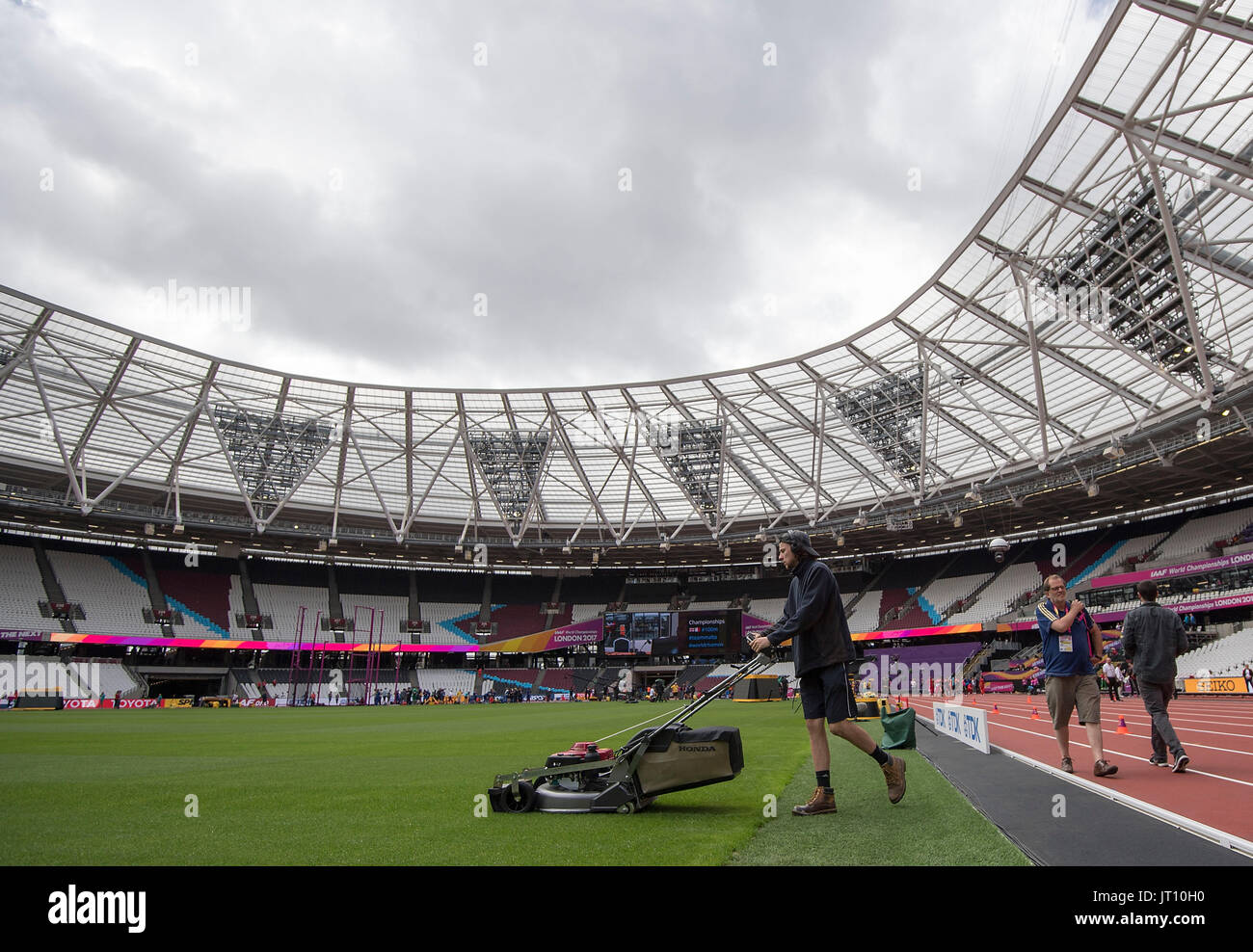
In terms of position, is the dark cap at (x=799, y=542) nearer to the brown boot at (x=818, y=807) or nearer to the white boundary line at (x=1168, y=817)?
the brown boot at (x=818, y=807)

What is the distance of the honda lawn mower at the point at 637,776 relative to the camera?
4.93 m

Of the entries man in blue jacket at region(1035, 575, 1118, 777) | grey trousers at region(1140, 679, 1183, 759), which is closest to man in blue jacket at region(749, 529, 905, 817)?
man in blue jacket at region(1035, 575, 1118, 777)

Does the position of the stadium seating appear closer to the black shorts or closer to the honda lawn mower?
the black shorts

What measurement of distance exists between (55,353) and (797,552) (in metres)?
38.3

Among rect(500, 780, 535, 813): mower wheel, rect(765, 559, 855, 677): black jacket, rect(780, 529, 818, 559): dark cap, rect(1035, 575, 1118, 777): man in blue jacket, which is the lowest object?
rect(500, 780, 535, 813): mower wheel

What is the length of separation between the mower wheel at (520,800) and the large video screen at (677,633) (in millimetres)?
45689

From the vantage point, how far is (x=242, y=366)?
35.9 metres

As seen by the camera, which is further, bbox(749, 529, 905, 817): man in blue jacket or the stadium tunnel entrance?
the stadium tunnel entrance

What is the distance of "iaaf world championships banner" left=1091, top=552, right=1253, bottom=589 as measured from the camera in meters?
33.7

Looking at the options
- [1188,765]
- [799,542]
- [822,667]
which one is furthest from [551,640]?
[822,667]

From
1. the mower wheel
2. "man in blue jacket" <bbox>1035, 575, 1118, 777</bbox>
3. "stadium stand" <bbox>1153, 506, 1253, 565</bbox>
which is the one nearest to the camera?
the mower wheel

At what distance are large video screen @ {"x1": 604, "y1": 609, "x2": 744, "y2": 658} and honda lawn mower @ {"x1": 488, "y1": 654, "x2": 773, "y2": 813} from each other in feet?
150

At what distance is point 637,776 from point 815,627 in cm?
164
